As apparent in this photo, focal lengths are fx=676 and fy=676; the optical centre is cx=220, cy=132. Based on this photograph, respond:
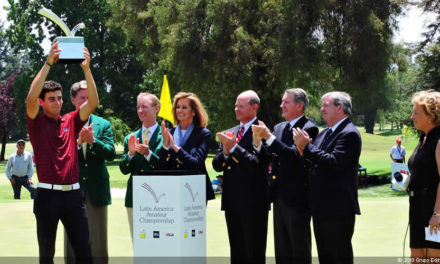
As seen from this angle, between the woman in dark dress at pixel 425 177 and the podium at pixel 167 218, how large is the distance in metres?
1.95

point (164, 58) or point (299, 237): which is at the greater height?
point (164, 58)

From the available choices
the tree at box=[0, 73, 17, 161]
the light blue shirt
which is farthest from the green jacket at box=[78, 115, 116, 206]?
the tree at box=[0, 73, 17, 161]

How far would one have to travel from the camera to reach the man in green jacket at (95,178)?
7305 mm

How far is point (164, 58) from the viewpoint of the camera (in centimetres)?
3148

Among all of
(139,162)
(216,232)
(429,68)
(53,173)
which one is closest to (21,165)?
(216,232)

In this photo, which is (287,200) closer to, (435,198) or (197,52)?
(435,198)

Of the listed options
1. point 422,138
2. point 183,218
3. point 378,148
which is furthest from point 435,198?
point 378,148

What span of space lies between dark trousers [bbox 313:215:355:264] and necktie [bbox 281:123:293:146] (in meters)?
1.00

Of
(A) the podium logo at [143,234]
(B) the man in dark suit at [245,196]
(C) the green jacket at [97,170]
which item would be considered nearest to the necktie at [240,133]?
(B) the man in dark suit at [245,196]

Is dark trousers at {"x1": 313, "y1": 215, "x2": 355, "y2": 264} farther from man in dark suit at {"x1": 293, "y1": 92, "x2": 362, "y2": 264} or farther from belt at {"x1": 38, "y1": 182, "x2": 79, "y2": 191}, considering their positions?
belt at {"x1": 38, "y1": 182, "x2": 79, "y2": 191}

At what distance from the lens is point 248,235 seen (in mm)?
6996

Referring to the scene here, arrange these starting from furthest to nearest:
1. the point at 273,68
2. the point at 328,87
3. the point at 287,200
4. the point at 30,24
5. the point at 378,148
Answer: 1. the point at 378,148
2. the point at 30,24
3. the point at 328,87
4. the point at 273,68
5. the point at 287,200

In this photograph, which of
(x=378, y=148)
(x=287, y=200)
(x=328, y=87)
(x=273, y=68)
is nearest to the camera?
(x=287, y=200)

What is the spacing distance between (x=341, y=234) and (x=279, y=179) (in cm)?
100
